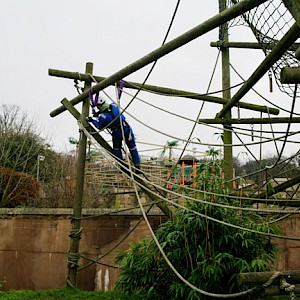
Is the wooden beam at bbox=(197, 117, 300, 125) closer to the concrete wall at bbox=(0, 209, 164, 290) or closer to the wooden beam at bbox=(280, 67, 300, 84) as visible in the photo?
the concrete wall at bbox=(0, 209, 164, 290)

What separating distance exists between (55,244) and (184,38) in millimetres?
4233

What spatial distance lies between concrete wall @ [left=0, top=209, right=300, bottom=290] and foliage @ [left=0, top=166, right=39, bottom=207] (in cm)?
360

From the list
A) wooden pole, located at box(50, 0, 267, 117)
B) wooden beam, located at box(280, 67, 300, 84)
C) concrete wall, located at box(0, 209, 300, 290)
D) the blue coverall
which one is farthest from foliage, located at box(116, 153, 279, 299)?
concrete wall, located at box(0, 209, 300, 290)

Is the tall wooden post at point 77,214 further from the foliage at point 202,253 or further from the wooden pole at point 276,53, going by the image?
the wooden pole at point 276,53

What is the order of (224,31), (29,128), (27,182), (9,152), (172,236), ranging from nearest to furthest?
(172,236)
(224,31)
(27,182)
(9,152)
(29,128)

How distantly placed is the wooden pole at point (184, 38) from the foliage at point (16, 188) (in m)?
5.86

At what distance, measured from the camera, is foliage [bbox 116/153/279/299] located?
3762 mm

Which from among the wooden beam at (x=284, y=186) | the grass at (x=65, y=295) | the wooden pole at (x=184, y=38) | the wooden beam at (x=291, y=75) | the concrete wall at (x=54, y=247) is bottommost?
the grass at (x=65, y=295)

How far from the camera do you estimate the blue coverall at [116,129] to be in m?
5.68

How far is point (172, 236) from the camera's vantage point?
408 cm

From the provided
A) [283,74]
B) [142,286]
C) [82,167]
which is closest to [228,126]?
[82,167]

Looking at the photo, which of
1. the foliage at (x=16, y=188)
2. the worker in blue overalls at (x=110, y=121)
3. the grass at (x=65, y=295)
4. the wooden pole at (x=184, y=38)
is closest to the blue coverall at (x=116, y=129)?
the worker in blue overalls at (x=110, y=121)

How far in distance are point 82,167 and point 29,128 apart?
41.1ft

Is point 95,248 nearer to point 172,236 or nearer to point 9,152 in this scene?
point 172,236
